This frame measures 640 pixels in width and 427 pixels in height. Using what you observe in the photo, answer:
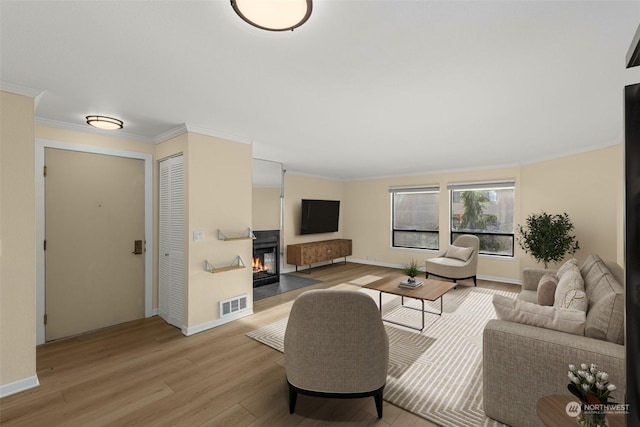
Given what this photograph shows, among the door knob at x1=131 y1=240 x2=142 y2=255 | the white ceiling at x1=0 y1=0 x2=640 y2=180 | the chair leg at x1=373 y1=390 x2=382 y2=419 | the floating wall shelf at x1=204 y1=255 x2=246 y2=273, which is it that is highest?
the white ceiling at x1=0 y1=0 x2=640 y2=180

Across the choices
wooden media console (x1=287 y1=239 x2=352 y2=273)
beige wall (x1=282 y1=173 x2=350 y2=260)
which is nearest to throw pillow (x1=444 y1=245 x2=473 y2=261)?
wooden media console (x1=287 y1=239 x2=352 y2=273)

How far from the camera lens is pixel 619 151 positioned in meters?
3.81

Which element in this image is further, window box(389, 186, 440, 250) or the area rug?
window box(389, 186, 440, 250)

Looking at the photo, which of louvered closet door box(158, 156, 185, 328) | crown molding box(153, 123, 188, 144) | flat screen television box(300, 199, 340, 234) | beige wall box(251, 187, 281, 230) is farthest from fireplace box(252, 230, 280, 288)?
crown molding box(153, 123, 188, 144)

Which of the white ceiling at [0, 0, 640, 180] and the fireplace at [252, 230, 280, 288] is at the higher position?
the white ceiling at [0, 0, 640, 180]

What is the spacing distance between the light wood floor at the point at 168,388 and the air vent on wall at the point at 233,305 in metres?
0.27

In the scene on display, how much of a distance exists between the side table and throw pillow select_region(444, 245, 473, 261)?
13.7 feet

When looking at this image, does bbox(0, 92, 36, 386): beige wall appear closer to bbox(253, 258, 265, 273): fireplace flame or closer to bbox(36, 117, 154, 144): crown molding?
bbox(36, 117, 154, 144): crown molding

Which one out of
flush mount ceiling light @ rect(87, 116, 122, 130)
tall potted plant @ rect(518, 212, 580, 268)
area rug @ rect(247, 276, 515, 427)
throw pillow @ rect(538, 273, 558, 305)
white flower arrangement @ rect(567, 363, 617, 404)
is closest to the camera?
white flower arrangement @ rect(567, 363, 617, 404)

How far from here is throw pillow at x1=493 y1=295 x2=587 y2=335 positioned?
1786 mm

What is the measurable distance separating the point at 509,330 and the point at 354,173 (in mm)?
5497

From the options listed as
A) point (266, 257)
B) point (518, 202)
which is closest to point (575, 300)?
point (518, 202)

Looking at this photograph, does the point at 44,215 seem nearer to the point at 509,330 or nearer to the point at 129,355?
the point at 129,355

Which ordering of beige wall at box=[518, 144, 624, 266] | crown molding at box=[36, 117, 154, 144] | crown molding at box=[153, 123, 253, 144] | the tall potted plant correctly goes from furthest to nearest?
the tall potted plant
beige wall at box=[518, 144, 624, 266]
crown molding at box=[153, 123, 253, 144]
crown molding at box=[36, 117, 154, 144]
